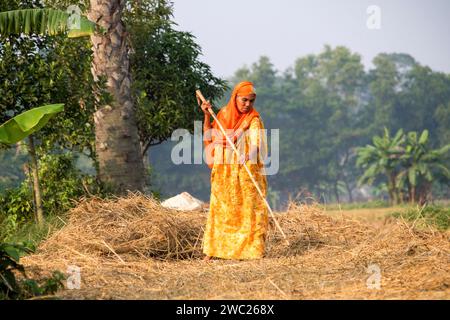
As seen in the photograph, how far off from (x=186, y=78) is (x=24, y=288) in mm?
9382

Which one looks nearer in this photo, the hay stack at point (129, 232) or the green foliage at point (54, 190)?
the hay stack at point (129, 232)

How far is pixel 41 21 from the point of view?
33.7 ft

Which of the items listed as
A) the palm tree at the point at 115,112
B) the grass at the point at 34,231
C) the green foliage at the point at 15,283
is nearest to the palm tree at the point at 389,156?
the palm tree at the point at 115,112

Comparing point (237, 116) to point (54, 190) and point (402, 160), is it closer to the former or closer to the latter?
point (54, 190)

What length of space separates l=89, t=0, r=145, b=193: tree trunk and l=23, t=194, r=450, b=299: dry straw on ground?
2288 millimetres

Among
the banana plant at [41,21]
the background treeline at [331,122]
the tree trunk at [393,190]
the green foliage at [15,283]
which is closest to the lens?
the green foliage at [15,283]

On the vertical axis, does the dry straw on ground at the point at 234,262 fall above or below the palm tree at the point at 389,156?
above

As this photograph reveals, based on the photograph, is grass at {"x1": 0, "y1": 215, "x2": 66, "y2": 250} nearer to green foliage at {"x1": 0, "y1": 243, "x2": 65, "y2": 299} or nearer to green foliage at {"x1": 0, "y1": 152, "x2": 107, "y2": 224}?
green foliage at {"x1": 0, "y1": 152, "x2": 107, "y2": 224}

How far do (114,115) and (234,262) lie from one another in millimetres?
4986

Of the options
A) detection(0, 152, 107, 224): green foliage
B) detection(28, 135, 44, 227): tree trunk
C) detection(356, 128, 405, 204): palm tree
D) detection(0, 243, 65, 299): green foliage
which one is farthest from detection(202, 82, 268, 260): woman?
detection(356, 128, 405, 204): palm tree

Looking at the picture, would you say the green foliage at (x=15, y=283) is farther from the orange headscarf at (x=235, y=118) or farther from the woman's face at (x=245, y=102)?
the woman's face at (x=245, y=102)

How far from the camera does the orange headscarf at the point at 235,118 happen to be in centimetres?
963
